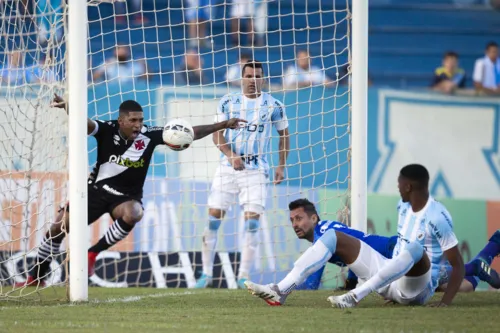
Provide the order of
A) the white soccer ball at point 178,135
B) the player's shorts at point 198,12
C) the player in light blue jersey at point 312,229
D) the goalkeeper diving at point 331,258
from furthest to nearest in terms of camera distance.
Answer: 1. the player's shorts at point 198,12
2. the white soccer ball at point 178,135
3. the player in light blue jersey at point 312,229
4. the goalkeeper diving at point 331,258

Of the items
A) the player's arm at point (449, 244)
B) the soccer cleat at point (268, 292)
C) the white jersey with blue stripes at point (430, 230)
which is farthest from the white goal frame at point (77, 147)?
the player's arm at point (449, 244)

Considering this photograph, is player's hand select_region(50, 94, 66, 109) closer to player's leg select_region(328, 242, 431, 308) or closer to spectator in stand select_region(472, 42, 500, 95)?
player's leg select_region(328, 242, 431, 308)

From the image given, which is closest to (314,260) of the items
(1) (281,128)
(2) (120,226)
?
(2) (120,226)

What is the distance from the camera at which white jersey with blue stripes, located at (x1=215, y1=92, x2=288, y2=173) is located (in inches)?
383

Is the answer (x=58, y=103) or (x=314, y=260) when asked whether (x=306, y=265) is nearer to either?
(x=314, y=260)

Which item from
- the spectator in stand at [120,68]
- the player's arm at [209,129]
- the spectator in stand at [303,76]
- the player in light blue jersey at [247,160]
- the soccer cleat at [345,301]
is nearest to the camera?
the soccer cleat at [345,301]

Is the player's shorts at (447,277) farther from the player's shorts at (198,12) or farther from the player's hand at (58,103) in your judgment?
the player's shorts at (198,12)

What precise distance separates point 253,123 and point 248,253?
1.48 meters

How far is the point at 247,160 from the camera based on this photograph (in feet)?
32.5

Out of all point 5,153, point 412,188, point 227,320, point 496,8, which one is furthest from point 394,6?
point 227,320

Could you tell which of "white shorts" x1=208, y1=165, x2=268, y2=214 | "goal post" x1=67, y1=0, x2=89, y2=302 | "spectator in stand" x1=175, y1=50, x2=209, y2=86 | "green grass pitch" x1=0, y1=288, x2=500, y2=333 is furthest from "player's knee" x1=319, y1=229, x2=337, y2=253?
"spectator in stand" x1=175, y1=50, x2=209, y2=86

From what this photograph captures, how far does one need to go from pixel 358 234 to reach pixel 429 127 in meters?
5.23

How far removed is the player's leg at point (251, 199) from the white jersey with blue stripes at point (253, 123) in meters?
0.11

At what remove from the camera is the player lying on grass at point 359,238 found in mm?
7352
